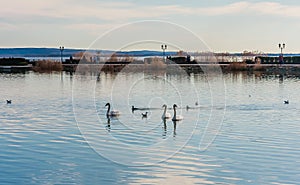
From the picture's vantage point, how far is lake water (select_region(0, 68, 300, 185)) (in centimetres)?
1305

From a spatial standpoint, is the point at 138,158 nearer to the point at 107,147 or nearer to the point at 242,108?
the point at 107,147

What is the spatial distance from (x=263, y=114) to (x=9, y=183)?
14316mm

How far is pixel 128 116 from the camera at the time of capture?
77.5 feet

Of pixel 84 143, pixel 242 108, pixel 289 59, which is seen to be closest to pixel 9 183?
pixel 84 143

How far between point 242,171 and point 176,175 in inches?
61.9

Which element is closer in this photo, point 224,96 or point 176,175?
point 176,175

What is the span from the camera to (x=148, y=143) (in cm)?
1734

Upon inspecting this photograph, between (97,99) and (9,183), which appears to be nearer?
(9,183)

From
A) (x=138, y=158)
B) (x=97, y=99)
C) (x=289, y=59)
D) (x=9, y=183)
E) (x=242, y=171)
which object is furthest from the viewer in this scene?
(x=289, y=59)

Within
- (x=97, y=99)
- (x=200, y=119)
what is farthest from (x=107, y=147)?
(x=97, y=99)

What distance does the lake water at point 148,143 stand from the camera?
13047mm

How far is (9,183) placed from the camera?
12.3m

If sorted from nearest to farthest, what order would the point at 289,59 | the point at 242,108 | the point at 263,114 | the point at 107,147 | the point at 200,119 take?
the point at 107,147, the point at 200,119, the point at 263,114, the point at 242,108, the point at 289,59

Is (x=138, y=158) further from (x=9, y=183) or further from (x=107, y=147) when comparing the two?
(x=9, y=183)
